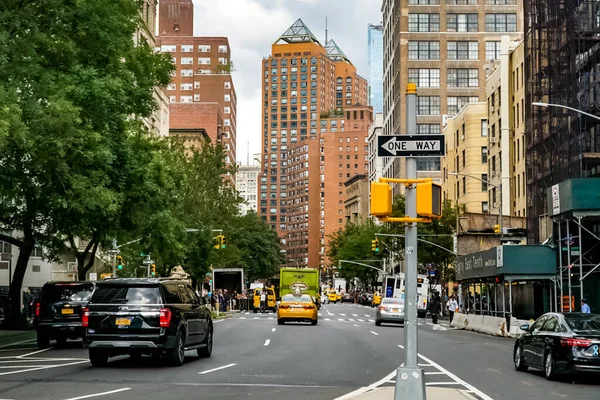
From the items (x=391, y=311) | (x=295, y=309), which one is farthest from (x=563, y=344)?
(x=391, y=311)

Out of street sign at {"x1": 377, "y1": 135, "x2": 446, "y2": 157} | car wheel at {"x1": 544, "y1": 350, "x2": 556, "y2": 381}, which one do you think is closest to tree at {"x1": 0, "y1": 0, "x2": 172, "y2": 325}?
street sign at {"x1": 377, "y1": 135, "x2": 446, "y2": 157}

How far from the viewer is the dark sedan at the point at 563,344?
18406 mm

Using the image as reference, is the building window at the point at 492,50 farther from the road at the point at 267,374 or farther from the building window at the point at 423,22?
the road at the point at 267,374

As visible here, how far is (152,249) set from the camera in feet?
141

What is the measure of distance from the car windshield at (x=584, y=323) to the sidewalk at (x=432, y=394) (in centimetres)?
410

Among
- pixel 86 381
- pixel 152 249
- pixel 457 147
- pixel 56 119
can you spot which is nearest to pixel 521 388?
→ pixel 86 381

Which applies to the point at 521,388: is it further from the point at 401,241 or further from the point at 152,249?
the point at 401,241

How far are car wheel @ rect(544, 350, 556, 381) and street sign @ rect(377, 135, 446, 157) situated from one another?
8.37 meters

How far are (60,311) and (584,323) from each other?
15.4 meters

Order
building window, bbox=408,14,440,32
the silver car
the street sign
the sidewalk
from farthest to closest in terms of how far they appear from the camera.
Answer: building window, bbox=408,14,440,32
the silver car
the sidewalk
the street sign

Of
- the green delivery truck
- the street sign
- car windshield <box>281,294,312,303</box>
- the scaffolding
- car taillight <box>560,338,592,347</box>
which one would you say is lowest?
car taillight <box>560,338,592,347</box>

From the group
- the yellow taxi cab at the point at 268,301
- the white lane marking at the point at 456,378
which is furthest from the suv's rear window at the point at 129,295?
the yellow taxi cab at the point at 268,301

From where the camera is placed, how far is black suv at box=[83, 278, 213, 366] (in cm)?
1989

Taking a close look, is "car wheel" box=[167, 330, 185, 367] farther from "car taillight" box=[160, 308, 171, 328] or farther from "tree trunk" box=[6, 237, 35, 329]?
"tree trunk" box=[6, 237, 35, 329]
